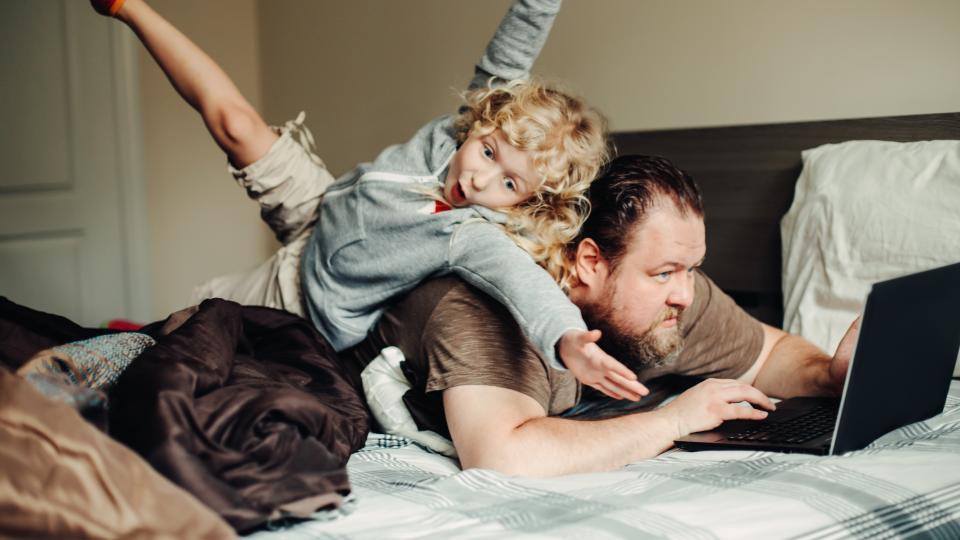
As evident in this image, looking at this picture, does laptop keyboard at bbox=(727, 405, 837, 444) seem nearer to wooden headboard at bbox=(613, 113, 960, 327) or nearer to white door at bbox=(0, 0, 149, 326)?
wooden headboard at bbox=(613, 113, 960, 327)

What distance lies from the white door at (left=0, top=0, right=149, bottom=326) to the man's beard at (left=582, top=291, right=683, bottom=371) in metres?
2.19

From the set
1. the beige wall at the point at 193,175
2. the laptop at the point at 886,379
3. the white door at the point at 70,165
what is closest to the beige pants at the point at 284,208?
the laptop at the point at 886,379

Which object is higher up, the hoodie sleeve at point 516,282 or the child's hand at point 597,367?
the hoodie sleeve at point 516,282

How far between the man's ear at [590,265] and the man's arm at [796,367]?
0.40 metres

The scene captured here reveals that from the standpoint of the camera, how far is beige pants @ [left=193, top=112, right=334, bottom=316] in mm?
1879

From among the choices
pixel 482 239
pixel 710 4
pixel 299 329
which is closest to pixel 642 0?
pixel 710 4

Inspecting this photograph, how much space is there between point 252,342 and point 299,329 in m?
0.08

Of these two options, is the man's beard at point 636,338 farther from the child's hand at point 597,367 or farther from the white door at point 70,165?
the white door at point 70,165

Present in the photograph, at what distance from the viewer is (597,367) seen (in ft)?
4.01

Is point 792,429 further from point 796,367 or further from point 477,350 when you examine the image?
point 477,350

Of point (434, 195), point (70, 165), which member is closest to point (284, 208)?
point (434, 195)

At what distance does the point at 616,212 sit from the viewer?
5.26ft

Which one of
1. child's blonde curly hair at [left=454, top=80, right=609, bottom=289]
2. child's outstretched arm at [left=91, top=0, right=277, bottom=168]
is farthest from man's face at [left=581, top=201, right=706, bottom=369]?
child's outstretched arm at [left=91, top=0, right=277, bottom=168]

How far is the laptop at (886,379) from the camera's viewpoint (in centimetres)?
123
